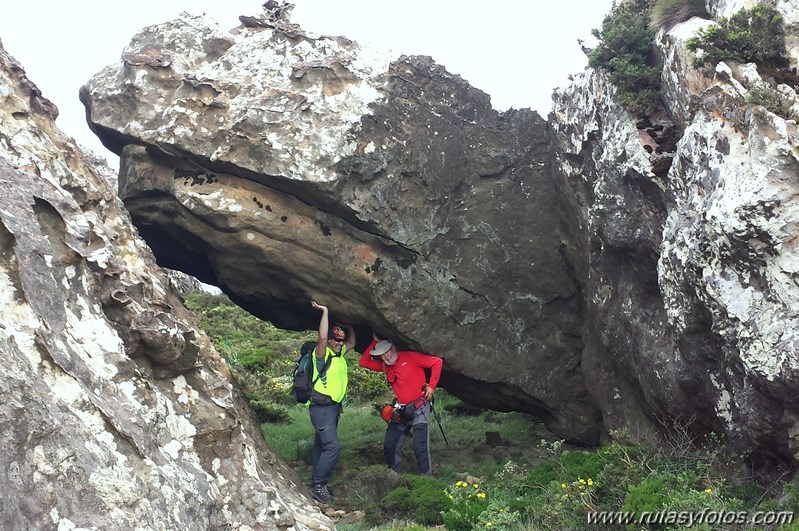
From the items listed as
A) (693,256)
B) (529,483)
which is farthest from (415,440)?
(693,256)

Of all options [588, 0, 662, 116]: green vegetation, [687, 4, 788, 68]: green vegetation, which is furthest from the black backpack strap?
[687, 4, 788, 68]: green vegetation

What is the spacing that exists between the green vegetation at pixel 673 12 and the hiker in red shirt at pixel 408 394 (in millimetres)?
4921

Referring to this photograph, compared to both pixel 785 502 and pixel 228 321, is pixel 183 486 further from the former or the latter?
pixel 228 321

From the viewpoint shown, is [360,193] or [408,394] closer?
[360,193]

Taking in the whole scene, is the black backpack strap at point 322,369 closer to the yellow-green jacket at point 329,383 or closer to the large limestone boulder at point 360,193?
the yellow-green jacket at point 329,383

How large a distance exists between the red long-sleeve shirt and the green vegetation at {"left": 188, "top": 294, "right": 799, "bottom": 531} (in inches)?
43.7

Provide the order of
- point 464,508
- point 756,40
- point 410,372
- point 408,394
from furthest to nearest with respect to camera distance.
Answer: point 410,372 < point 408,394 < point 464,508 < point 756,40

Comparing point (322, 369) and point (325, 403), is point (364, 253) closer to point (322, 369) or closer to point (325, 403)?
point (322, 369)

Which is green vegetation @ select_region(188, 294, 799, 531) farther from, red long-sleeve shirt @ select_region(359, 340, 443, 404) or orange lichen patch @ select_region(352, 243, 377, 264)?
orange lichen patch @ select_region(352, 243, 377, 264)

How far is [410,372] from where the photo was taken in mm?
10109

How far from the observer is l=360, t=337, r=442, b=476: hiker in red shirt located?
9.85 metres

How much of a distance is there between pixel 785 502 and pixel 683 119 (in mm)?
3854

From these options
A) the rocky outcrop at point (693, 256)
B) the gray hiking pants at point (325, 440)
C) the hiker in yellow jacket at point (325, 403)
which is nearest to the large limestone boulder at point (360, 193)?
the rocky outcrop at point (693, 256)

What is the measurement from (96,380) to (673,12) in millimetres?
7095
